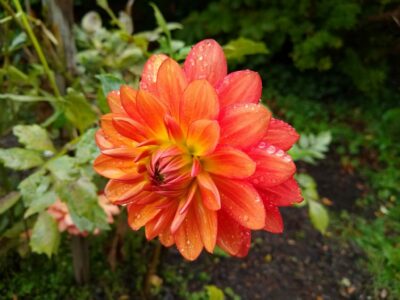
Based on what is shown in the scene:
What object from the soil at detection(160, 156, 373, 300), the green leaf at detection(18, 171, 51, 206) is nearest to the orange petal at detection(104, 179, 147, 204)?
the green leaf at detection(18, 171, 51, 206)

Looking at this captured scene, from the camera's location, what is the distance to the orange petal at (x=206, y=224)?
61 cm

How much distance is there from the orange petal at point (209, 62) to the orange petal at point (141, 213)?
187 millimetres

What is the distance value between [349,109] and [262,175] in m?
A: 2.95

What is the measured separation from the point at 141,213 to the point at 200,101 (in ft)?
0.65

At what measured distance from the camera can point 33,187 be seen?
3.20 ft

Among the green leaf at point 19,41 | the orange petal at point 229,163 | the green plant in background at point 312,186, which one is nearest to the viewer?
the orange petal at point 229,163

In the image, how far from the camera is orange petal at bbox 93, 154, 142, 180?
0.66m

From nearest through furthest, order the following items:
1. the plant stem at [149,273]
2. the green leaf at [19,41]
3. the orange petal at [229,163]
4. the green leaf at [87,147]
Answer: the orange petal at [229,163] < the green leaf at [87,147] < the green leaf at [19,41] < the plant stem at [149,273]

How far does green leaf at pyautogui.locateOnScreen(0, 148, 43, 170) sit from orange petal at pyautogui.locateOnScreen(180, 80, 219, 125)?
0.53m

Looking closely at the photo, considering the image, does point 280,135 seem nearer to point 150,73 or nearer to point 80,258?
point 150,73

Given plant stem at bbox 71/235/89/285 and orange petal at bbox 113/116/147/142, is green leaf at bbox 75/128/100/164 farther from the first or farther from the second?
plant stem at bbox 71/235/89/285

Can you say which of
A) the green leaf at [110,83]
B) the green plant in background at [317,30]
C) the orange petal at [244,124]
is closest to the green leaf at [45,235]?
the green leaf at [110,83]

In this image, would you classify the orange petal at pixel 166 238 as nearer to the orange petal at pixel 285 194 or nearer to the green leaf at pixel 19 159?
the orange petal at pixel 285 194

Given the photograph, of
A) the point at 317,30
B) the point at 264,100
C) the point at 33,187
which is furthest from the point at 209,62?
the point at 264,100
